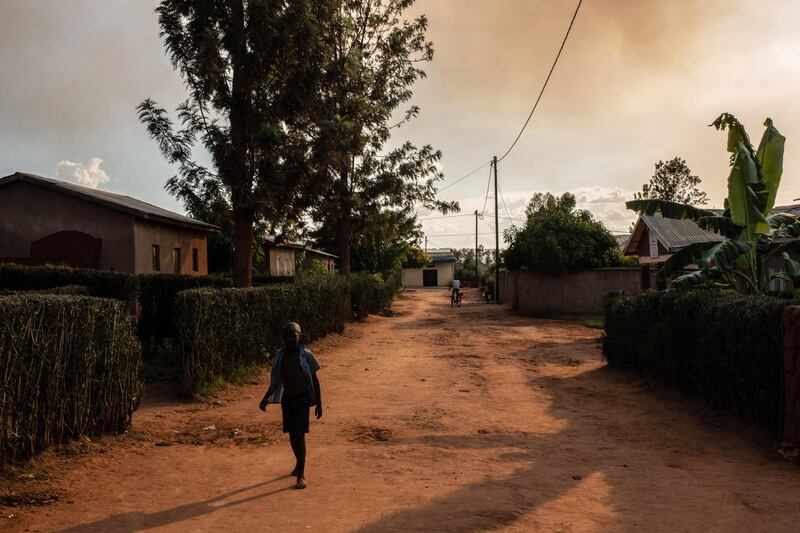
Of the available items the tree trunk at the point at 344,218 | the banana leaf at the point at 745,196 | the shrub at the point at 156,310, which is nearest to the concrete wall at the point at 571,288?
the tree trunk at the point at 344,218

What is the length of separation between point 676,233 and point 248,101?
17.6m

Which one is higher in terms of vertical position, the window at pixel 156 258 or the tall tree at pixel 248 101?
the tall tree at pixel 248 101

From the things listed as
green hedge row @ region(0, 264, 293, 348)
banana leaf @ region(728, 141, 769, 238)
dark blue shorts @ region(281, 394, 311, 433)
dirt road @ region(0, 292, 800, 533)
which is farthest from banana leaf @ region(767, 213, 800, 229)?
green hedge row @ region(0, 264, 293, 348)

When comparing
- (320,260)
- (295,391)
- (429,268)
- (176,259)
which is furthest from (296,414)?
(429,268)

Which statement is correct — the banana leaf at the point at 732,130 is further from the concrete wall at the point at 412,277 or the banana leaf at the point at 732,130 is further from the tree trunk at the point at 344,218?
the concrete wall at the point at 412,277

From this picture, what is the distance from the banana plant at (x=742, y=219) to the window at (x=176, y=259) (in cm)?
1815

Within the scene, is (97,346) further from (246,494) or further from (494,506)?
(494,506)

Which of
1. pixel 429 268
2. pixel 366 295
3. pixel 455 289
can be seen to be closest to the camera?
pixel 366 295

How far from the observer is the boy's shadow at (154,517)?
17.2 ft

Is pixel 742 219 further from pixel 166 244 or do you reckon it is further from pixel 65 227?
pixel 65 227

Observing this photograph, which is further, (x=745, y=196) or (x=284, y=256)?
(x=284, y=256)

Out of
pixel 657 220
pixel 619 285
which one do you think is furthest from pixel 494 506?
pixel 619 285

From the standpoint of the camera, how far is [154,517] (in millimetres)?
5535

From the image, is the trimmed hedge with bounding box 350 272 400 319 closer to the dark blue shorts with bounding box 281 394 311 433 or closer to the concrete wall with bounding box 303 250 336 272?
the concrete wall with bounding box 303 250 336 272
